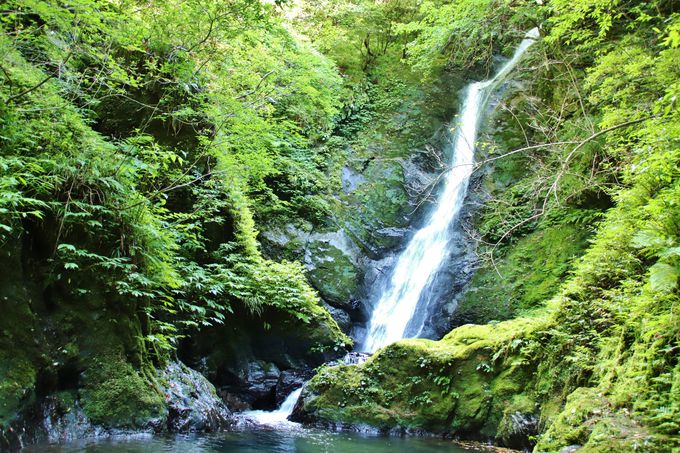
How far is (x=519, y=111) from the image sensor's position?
1418 centimetres

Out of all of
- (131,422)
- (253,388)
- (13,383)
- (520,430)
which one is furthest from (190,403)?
(520,430)

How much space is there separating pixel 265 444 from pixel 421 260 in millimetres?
8301

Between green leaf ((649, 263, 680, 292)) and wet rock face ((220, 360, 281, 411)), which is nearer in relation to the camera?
green leaf ((649, 263, 680, 292))

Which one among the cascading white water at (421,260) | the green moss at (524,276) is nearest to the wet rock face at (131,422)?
the cascading white water at (421,260)

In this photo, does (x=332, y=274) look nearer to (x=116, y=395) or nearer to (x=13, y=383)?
(x=116, y=395)

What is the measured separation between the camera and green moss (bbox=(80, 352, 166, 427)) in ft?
17.4

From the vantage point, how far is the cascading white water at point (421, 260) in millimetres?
12127

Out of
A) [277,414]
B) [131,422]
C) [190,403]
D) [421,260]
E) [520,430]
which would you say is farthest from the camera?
[421,260]

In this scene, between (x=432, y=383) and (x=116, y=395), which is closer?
(x=116, y=395)

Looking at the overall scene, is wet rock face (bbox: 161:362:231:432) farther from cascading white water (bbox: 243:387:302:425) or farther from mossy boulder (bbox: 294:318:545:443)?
mossy boulder (bbox: 294:318:545:443)

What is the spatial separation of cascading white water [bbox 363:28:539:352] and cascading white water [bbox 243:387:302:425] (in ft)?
10.2

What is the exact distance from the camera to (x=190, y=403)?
637 cm

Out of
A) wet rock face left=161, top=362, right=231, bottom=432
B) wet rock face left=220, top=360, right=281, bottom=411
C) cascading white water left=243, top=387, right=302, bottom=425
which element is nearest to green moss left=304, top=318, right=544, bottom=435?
cascading white water left=243, top=387, right=302, bottom=425

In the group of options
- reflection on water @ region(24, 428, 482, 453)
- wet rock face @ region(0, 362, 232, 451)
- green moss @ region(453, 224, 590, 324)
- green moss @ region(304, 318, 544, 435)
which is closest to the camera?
wet rock face @ region(0, 362, 232, 451)
